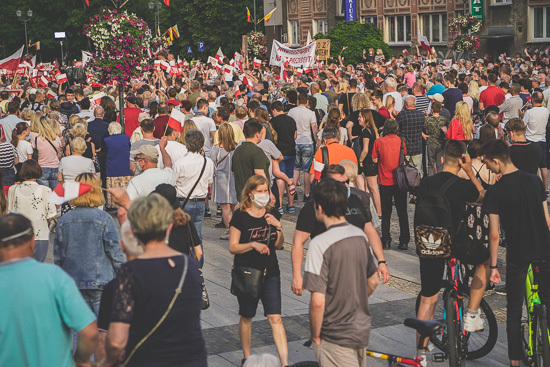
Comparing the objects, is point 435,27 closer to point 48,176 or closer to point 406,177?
point 48,176

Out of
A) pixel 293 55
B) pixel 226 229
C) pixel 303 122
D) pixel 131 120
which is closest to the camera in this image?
pixel 226 229

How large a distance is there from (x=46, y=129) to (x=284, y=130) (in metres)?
4.00

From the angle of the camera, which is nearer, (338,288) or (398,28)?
(338,288)

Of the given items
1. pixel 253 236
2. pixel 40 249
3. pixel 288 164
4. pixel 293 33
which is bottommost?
pixel 40 249

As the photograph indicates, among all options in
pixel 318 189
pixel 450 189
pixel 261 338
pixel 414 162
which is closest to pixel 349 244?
pixel 318 189

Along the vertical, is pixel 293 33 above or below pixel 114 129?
above

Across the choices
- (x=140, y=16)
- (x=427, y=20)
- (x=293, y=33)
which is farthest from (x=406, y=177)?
(x=140, y=16)

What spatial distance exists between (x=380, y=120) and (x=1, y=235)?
36.3ft

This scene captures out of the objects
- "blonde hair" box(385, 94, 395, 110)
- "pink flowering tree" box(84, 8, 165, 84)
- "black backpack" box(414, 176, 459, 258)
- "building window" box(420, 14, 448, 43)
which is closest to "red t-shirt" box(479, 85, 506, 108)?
"blonde hair" box(385, 94, 395, 110)

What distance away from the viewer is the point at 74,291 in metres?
4.64

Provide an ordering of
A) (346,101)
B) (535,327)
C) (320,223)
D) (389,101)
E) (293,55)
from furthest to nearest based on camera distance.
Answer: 1. (293,55)
2. (346,101)
3. (389,101)
4. (535,327)
5. (320,223)

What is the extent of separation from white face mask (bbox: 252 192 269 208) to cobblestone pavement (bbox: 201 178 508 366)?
58.3 inches

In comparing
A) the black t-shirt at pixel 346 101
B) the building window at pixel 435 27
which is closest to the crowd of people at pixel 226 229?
the black t-shirt at pixel 346 101

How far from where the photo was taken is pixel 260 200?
7574 mm
